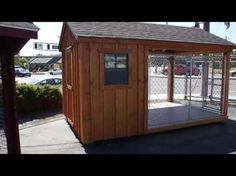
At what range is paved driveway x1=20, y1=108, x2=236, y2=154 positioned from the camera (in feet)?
20.1

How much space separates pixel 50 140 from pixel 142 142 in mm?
2399

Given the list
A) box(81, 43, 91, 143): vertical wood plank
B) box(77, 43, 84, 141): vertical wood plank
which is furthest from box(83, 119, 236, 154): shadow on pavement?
box(77, 43, 84, 141): vertical wood plank

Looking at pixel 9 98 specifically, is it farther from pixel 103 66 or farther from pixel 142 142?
pixel 142 142

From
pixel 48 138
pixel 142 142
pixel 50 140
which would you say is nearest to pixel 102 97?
pixel 142 142

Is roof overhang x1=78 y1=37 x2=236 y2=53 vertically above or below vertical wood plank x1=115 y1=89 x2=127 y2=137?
above

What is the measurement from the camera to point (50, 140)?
7.03 m

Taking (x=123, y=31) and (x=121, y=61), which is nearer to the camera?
(x=121, y=61)

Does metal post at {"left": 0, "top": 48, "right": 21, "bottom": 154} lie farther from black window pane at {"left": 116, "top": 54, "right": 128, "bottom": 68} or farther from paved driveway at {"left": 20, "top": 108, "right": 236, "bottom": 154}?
black window pane at {"left": 116, "top": 54, "right": 128, "bottom": 68}

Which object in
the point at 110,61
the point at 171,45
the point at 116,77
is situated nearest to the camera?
the point at 110,61

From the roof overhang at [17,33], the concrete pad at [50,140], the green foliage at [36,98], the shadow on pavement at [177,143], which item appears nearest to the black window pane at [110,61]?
the shadow on pavement at [177,143]

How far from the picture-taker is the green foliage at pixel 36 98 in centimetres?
984

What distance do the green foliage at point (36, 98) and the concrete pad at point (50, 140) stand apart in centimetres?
151

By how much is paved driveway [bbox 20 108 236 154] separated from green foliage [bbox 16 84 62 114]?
1.59m
